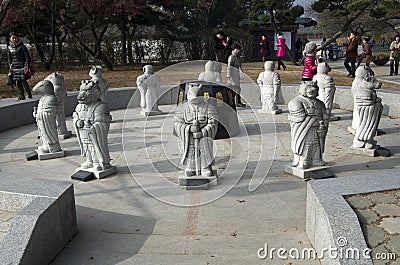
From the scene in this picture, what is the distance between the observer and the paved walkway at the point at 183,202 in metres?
4.37

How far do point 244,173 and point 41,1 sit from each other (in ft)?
58.9

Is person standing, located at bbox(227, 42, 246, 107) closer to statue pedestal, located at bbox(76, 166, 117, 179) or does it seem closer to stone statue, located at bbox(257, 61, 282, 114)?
stone statue, located at bbox(257, 61, 282, 114)

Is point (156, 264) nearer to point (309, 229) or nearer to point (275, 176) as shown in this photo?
point (309, 229)

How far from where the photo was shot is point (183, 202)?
558cm

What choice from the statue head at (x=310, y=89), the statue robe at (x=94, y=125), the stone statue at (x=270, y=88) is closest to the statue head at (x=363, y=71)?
the statue head at (x=310, y=89)

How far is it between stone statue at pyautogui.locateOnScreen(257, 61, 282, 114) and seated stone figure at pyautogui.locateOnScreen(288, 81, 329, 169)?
485 centimetres

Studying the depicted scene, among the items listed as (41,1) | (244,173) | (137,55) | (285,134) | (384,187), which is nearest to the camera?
(384,187)

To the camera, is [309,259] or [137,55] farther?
[137,55]

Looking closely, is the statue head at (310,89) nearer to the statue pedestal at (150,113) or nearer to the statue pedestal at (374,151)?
the statue pedestal at (374,151)

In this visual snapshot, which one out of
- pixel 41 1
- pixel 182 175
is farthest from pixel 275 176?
pixel 41 1

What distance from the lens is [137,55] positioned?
27.7 m

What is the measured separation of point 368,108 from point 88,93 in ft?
15.1

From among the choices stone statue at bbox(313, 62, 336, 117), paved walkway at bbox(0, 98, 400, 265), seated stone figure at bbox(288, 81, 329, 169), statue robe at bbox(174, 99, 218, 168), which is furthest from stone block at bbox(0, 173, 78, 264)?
stone statue at bbox(313, 62, 336, 117)

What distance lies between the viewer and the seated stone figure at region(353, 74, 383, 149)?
23.4 feet
